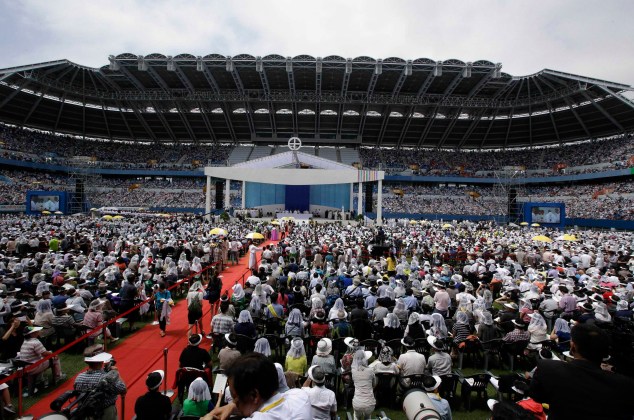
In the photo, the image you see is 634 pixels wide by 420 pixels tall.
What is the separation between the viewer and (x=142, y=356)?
8328 millimetres

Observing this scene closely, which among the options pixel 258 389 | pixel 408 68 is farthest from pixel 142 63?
pixel 258 389

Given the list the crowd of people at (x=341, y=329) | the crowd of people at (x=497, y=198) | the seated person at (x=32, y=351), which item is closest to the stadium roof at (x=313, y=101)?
the crowd of people at (x=497, y=198)

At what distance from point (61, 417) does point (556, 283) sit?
13.1m

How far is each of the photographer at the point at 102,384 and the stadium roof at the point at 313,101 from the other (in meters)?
45.3

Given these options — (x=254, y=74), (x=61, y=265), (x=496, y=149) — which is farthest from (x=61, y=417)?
(x=496, y=149)

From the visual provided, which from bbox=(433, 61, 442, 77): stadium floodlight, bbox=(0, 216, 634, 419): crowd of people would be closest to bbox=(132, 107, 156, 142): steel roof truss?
bbox=(433, 61, 442, 77): stadium floodlight

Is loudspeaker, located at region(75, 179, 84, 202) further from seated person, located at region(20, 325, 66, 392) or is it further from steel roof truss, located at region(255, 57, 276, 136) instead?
seated person, located at region(20, 325, 66, 392)

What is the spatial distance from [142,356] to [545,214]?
141 ft

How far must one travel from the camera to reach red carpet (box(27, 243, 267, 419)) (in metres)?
6.40

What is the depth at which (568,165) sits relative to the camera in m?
57.9

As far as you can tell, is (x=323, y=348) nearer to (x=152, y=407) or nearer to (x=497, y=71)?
(x=152, y=407)

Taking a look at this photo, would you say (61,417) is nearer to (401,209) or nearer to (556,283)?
(556,283)

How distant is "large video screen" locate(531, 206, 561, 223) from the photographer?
44.0 m

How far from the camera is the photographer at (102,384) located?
15.5 ft
